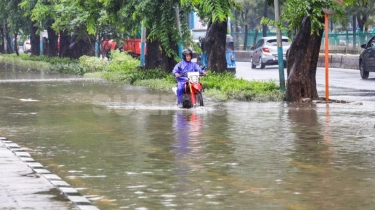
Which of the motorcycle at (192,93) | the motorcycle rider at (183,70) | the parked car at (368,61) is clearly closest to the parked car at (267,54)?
the parked car at (368,61)

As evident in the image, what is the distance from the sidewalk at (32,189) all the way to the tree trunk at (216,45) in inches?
780

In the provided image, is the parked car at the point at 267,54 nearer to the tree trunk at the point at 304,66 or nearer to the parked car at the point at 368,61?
the parked car at the point at 368,61

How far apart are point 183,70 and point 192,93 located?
770 millimetres

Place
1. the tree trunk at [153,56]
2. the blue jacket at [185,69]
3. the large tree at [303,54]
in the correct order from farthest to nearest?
1. the tree trunk at [153,56]
2. the large tree at [303,54]
3. the blue jacket at [185,69]

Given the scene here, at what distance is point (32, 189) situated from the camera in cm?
1015

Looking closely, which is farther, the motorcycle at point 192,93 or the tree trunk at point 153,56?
the tree trunk at point 153,56

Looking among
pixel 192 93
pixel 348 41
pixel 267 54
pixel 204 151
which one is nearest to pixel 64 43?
pixel 267 54

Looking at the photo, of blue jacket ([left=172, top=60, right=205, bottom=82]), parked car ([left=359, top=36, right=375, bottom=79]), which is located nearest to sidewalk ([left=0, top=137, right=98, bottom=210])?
blue jacket ([left=172, top=60, right=205, bottom=82])

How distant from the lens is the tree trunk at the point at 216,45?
32.5 m

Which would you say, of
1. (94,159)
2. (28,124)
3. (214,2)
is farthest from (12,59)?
(94,159)

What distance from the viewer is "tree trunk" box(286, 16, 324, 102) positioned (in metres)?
24.1

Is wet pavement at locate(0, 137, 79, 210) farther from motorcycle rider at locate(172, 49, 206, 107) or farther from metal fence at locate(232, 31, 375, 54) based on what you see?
metal fence at locate(232, 31, 375, 54)

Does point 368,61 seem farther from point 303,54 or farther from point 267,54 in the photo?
point 303,54

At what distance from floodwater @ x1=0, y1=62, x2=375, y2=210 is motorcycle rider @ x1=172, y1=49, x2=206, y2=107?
62cm
